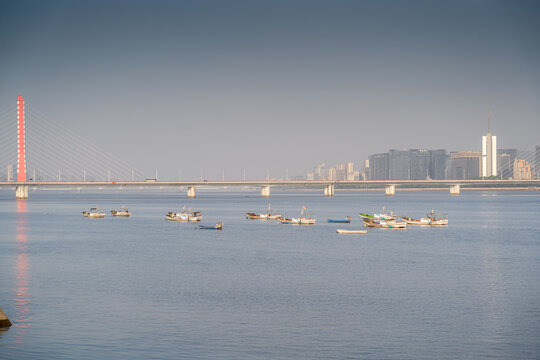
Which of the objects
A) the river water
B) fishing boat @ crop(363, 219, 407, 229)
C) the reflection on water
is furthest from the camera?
fishing boat @ crop(363, 219, 407, 229)

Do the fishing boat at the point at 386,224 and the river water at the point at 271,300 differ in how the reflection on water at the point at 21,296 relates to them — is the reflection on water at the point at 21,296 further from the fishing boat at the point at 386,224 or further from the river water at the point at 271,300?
the fishing boat at the point at 386,224

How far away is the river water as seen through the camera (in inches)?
1196

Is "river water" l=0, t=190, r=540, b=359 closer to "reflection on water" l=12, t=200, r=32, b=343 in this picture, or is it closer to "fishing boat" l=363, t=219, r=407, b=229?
"reflection on water" l=12, t=200, r=32, b=343

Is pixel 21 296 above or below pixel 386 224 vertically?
below

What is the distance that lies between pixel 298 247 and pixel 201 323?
4071 centimetres

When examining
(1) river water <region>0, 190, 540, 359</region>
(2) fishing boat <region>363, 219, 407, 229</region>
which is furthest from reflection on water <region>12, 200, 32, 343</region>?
(2) fishing boat <region>363, 219, 407, 229</region>

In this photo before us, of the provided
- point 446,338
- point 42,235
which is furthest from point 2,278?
point 42,235

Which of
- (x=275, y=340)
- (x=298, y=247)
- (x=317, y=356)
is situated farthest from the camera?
(x=298, y=247)

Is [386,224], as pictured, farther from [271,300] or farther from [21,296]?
[21,296]

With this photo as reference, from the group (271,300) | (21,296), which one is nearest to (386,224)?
(271,300)

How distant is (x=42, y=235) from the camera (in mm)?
92000

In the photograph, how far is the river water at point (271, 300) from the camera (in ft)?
99.7

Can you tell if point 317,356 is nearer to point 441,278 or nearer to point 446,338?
point 446,338

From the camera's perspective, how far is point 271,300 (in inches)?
1620
